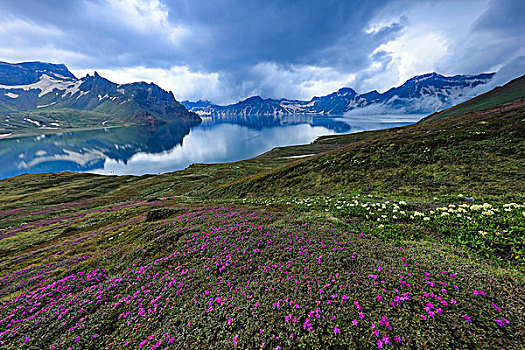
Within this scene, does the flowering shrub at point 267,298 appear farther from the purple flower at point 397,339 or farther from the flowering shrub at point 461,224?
the flowering shrub at point 461,224

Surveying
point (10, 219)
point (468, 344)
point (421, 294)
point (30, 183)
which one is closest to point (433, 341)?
point (468, 344)

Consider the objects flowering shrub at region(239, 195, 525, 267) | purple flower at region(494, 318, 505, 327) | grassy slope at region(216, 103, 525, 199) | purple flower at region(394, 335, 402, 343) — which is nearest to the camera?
purple flower at region(494, 318, 505, 327)

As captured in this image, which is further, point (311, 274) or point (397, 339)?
point (311, 274)

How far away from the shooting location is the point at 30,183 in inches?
3548

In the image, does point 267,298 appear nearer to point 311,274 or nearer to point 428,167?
point 311,274

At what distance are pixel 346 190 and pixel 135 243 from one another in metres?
30.1

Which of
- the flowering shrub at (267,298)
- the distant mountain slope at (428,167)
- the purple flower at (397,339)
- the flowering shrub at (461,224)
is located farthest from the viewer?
the distant mountain slope at (428,167)

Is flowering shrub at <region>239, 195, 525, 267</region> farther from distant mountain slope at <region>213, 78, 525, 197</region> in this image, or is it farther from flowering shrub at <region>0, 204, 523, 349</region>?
distant mountain slope at <region>213, 78, 525, 197</region>

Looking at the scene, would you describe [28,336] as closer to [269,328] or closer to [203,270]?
[203,270]

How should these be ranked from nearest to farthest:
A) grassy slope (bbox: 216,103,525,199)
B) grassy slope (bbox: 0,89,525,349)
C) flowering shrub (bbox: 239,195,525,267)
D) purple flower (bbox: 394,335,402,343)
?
purple flower (bbox: 394,335,402,343) → grassy slope (bbox: 0,89,525,349) → flowering shrub (bbox: 239,195,525,267) → grassy slope (bbox: 216,103,525,199)

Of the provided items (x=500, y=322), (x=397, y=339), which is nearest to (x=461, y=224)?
(x=500, y=322)

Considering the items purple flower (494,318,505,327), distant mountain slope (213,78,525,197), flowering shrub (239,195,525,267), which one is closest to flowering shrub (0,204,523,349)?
purple flower (494,318,505,327)

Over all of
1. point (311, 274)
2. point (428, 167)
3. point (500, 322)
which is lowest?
point (311, 274)

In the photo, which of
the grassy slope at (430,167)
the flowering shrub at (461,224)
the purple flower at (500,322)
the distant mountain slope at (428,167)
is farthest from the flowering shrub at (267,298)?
the distant mountain slope at (428,167)
